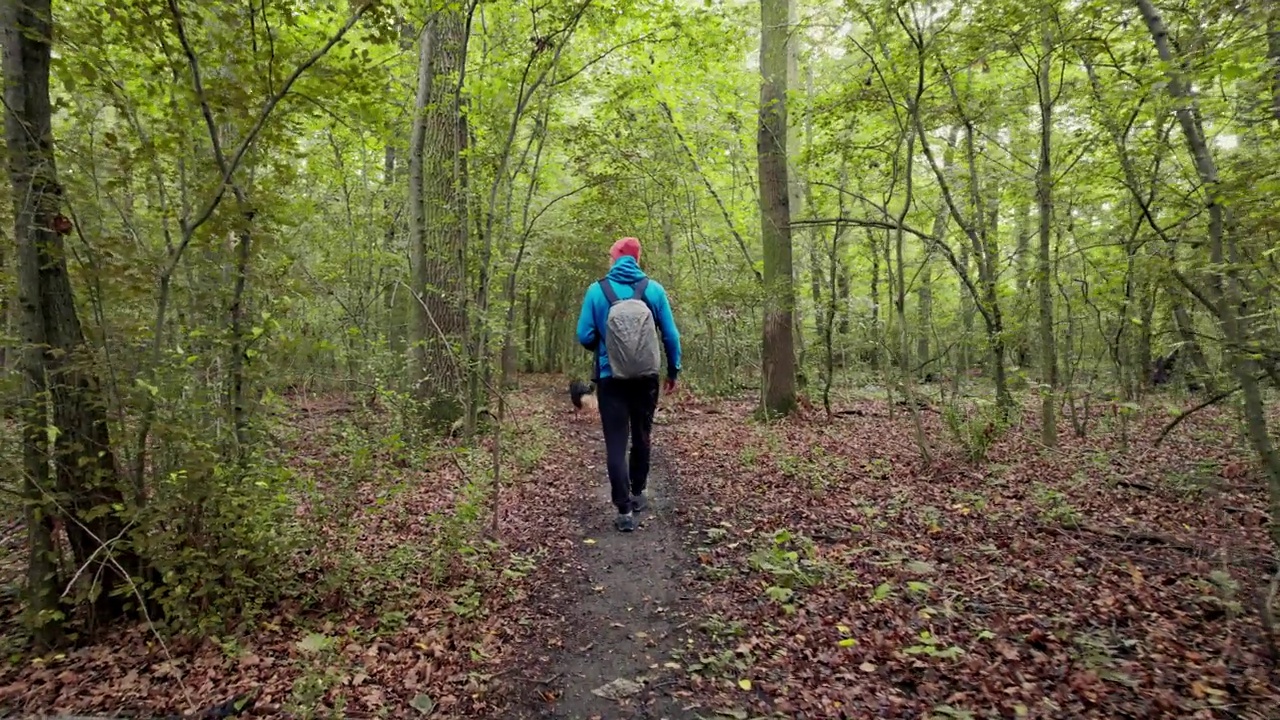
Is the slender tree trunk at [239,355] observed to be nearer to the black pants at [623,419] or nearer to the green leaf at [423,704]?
the green leaf at [423,704]

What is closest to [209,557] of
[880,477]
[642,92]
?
[880,477]

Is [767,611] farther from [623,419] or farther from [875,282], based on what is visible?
[875,282]

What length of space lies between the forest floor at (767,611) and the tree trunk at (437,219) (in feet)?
7.71

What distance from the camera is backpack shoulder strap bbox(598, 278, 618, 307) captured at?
5.31 metres

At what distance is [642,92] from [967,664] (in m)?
9.91

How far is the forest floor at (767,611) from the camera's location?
9.66 feet

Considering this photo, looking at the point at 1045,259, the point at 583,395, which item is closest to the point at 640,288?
the point at 1045,259

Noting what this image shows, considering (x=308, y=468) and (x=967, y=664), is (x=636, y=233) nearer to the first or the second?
(x=308, y=468)

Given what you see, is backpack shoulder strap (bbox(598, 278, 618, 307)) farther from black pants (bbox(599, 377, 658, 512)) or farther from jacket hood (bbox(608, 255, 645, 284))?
black pants (bbox(599, 377, 658, 512))

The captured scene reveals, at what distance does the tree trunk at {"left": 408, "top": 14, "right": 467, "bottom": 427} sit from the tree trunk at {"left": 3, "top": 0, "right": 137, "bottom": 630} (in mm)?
3835

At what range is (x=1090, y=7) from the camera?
5.05 metres

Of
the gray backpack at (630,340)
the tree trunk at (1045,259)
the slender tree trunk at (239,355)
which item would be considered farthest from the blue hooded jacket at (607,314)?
the tree trunk at (1045,259)

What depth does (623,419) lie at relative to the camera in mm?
5387

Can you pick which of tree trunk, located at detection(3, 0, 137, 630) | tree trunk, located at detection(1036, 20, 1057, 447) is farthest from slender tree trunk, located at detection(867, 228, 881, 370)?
tree trunk, located at detection(3, 0, 137, 630)
